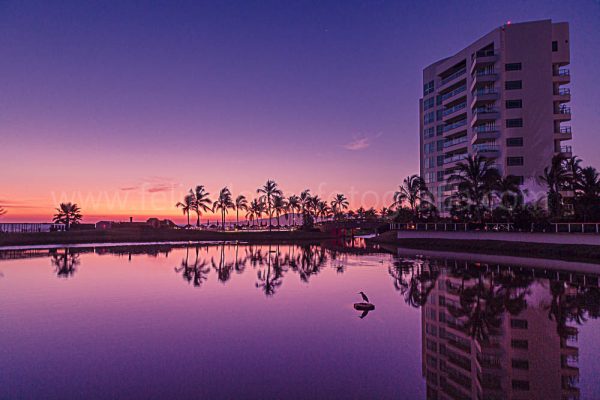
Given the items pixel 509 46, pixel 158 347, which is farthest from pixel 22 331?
pixel 509 46

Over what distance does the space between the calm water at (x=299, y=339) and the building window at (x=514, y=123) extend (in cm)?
4537

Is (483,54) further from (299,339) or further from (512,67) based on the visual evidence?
(299,339)

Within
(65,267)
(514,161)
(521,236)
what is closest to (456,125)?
(514,161)

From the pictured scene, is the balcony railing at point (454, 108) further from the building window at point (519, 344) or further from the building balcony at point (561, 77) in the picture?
the building window at point (519, 344)

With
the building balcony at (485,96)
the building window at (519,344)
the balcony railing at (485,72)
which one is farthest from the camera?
the balcony railing at (485,72)

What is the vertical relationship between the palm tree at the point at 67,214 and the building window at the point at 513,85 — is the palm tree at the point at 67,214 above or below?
below

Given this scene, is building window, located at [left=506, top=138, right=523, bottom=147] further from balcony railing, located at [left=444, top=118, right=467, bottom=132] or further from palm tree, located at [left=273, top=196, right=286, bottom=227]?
palm tree, located at [left=273, top=196, right=286, bottom=227]

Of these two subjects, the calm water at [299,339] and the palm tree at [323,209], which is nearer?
the calm water at [299,339]

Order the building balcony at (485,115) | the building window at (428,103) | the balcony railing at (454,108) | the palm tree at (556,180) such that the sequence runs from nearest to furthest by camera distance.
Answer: the palm tree at (556,180), the building balcony at (485,115), the balcony railing at (454,108), the building window at (428,103)

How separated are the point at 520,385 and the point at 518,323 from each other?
6097mm

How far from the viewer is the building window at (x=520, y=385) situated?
962cm

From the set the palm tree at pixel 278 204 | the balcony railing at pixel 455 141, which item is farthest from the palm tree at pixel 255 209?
the balcony railing at pixel 455 141

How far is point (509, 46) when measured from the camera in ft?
216

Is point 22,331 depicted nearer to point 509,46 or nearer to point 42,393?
point 42,393
